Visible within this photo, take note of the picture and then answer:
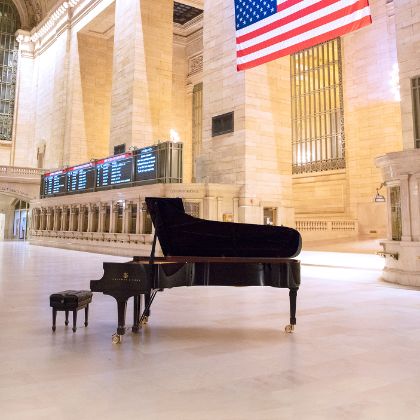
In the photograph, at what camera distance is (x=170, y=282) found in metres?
4.14

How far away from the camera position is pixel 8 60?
3238cm

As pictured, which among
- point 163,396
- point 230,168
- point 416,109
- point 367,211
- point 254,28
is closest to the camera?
point 163,396

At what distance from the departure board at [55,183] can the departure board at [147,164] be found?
6608mm

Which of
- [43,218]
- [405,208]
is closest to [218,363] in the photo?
[405,208]

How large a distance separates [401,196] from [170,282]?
5.37m

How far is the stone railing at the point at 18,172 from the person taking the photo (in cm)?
2417

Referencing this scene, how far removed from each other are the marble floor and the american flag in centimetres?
695

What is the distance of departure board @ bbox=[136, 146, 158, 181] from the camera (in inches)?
548

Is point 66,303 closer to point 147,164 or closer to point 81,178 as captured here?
point 147,164

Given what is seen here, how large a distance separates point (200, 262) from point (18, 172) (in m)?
23.5

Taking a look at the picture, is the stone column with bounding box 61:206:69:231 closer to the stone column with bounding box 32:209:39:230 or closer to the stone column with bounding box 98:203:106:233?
the stone column with bounding box 98:203:106:233

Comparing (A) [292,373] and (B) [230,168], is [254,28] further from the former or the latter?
(A) [292,373]

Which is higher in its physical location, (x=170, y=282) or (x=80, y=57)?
(x=80, y=57)

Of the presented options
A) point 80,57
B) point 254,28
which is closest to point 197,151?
point 80,57
